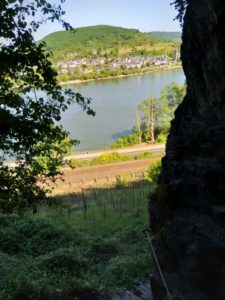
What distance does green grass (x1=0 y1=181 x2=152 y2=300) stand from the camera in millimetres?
8429

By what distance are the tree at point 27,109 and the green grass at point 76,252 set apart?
61cm

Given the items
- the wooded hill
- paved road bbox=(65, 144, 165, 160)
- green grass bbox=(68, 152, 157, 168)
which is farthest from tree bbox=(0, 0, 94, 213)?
the wooded hill

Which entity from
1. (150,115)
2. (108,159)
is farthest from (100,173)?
(150,115)

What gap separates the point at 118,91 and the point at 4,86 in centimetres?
8883

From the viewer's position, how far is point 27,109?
6324mm

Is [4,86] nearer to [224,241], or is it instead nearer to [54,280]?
[224,241]

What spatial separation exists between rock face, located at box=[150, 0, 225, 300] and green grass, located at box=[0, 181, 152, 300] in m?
1.75

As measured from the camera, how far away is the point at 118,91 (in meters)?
94.6

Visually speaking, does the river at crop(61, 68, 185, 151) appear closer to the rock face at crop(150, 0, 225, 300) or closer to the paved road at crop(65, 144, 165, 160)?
the paved road at crop(65, 144, 165, 160)

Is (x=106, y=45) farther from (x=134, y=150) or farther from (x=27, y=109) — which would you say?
(x=27, y=109)

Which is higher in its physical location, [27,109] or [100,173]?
[27,109]

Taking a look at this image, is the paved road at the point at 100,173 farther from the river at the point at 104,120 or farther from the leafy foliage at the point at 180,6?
the leafy foliage at the point at 180,6

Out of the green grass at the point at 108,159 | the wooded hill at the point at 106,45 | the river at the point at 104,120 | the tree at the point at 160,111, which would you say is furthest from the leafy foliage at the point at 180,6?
the wooded hill at the point at 106,45

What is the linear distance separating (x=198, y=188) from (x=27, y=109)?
2.93 m
